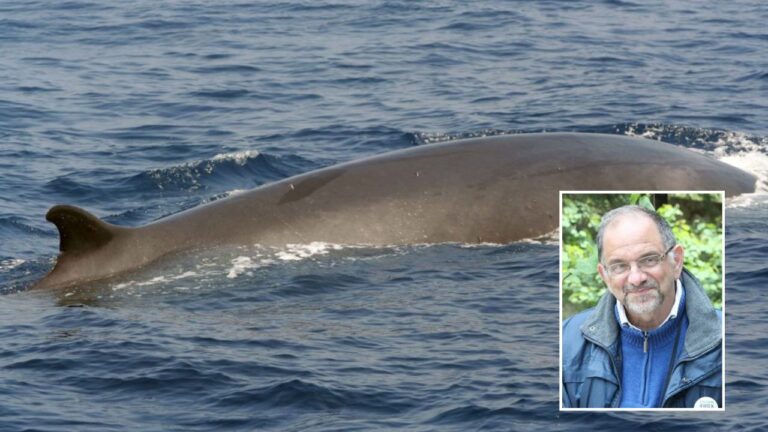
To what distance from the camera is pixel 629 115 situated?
29016 mm

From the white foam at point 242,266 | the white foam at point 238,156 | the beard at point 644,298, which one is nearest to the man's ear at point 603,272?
the beard at point 644,298

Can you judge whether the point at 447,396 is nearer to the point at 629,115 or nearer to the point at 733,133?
the point at 733,133

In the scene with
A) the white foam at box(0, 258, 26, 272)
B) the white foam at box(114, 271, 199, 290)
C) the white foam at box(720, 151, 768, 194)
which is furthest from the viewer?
the white foam at box(720, 151, 768, 194)

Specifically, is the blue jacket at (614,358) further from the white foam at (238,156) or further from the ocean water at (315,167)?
the white foam at (238,156)

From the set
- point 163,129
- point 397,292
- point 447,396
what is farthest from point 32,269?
point 163,129

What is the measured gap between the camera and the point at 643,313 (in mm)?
7887

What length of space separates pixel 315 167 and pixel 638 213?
58.4ft

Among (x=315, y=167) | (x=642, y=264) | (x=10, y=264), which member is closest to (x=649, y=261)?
(x=642, y=264)

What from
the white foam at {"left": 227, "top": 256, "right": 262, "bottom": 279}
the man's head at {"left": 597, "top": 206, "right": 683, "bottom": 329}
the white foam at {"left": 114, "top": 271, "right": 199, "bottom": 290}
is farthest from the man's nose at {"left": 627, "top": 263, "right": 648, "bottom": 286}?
the white foam at {"left": 114, "top": 271, "right": 199, "bottom": 290}

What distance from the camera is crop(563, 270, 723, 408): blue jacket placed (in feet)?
26.0

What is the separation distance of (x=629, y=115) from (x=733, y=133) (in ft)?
10.6

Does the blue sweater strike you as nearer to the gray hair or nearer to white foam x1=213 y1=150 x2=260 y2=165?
the gray hair

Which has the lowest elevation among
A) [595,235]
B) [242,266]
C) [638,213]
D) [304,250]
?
[242,266]

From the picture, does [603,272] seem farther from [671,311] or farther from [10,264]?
[10,264]
